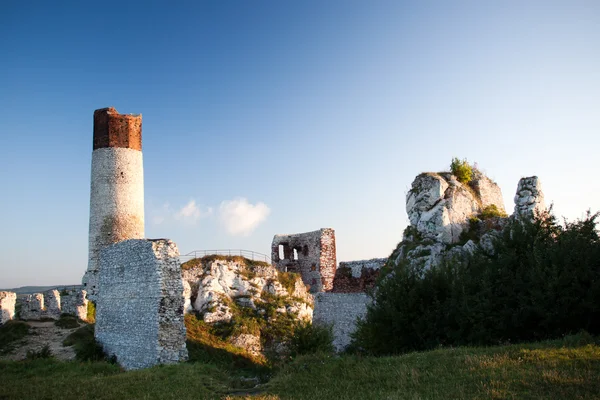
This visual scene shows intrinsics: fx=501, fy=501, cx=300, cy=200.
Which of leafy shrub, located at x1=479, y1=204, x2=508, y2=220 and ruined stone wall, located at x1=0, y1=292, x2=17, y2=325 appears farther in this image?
ruined stone wall, located at x1=0, y1=292, x2=17, y2=325

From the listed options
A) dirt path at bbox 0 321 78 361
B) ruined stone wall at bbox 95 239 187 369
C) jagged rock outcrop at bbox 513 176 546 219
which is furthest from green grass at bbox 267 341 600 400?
dirt path at bbox 0 321 78 361

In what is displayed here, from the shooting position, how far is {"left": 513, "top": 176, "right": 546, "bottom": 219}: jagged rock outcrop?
57.9 ft

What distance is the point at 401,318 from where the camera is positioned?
13.9 meters

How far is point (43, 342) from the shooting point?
73.7 ft

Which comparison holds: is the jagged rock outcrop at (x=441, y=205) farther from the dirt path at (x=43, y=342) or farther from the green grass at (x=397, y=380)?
the dirt path at (x=43, y=342)

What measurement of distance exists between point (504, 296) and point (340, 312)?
9350mm

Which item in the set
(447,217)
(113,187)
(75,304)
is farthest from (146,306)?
(113,187)

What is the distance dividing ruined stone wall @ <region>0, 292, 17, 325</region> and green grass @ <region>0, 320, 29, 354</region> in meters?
0.34

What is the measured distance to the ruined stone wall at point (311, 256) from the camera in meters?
31.1

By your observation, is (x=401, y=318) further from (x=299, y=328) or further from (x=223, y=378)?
(x=223, y=378)

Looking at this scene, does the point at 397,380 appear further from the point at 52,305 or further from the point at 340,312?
the point at 52,305

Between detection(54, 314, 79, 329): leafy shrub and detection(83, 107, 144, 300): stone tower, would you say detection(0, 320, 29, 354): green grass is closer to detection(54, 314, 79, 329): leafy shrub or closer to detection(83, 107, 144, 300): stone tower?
detection(54, 314, 79, 329): leafy shrub

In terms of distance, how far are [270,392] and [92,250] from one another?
22.6 meters

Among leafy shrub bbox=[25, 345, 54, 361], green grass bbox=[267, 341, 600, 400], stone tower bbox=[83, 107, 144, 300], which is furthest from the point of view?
stone tower bbox=[83, 107, 144, 300]
